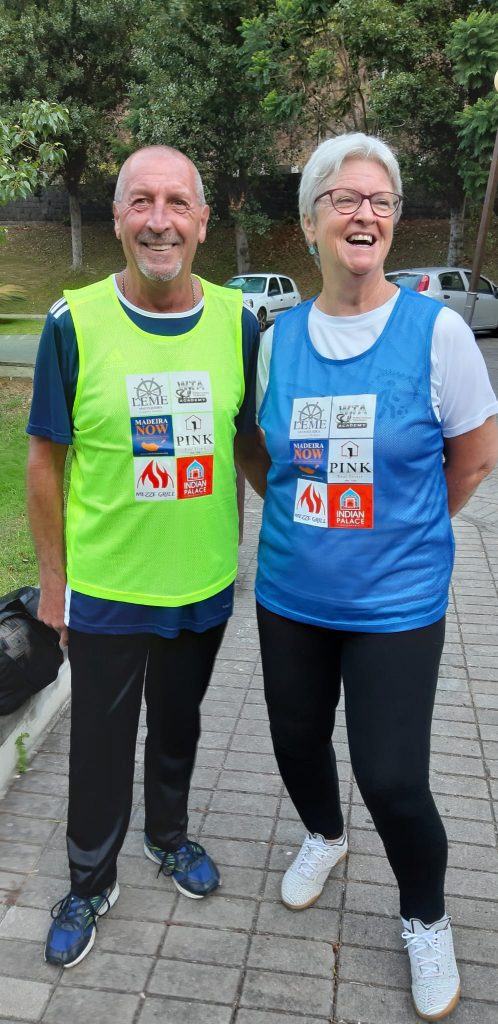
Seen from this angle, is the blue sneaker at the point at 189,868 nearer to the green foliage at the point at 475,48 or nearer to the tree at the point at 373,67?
the green foliage at the point at 475,48

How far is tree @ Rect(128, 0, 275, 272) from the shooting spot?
23.8m

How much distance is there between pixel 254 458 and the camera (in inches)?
94.2

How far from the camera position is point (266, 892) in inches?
102

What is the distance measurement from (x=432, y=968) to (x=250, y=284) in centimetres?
1985

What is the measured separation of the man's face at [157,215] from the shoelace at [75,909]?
1670mm

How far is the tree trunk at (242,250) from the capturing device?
26.9 meters

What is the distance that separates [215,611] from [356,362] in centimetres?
76

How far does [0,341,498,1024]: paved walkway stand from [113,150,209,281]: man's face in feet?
5.78

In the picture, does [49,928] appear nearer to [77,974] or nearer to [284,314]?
[77,974]

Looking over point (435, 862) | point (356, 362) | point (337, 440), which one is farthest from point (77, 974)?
point (356, 362)

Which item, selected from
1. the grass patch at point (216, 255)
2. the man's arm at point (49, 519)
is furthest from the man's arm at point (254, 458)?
the grass patch at point (216, 255)

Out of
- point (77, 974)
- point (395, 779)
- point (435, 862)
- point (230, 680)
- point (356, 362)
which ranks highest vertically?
point (356, 362)

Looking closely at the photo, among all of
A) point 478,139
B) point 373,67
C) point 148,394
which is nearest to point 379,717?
point 148,394

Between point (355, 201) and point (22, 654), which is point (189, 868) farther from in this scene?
point (355, 201)
